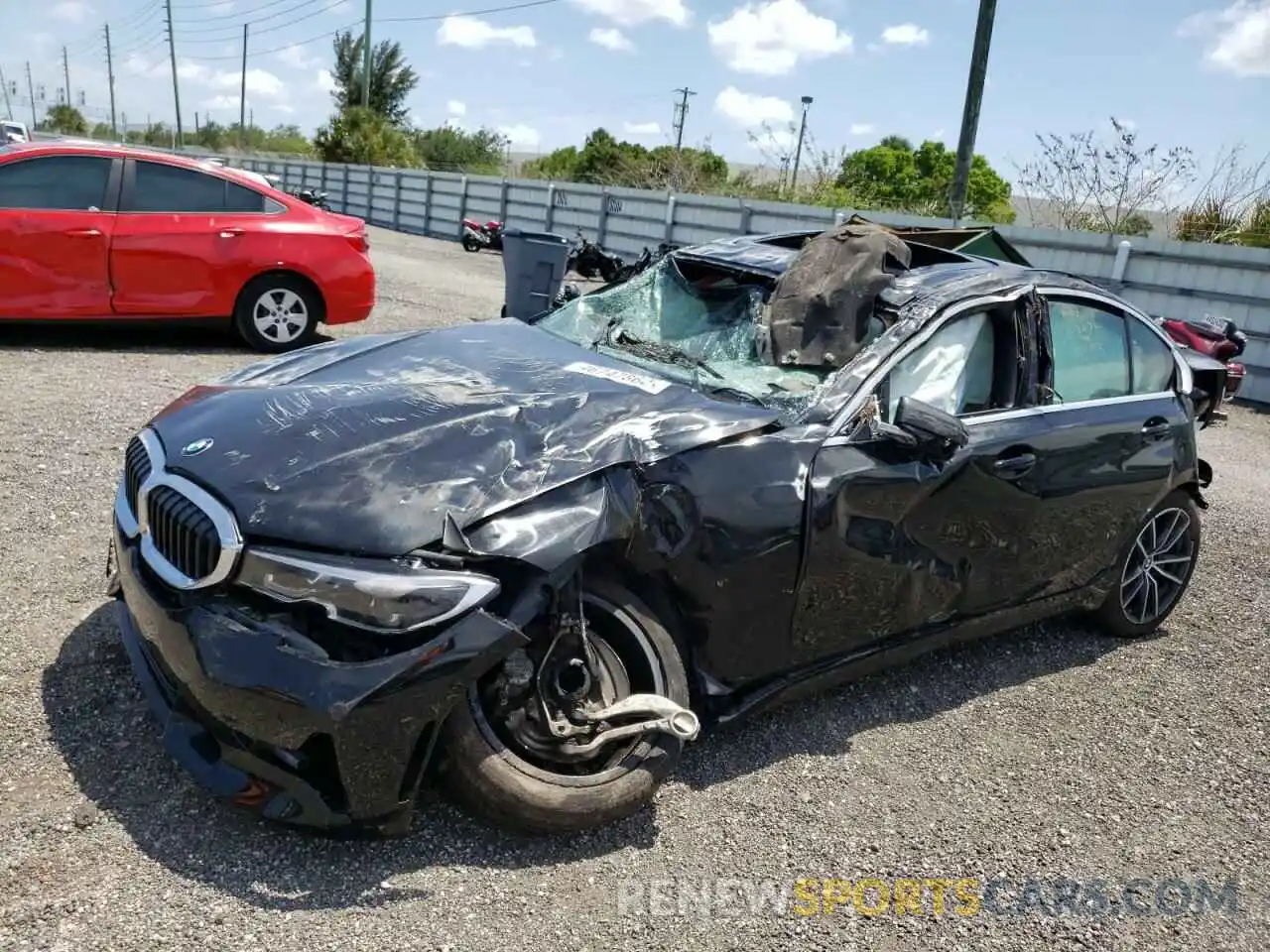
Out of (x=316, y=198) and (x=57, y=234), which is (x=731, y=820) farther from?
(x=316, y=198)

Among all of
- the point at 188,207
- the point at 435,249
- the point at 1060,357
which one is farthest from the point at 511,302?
the point at 435,249

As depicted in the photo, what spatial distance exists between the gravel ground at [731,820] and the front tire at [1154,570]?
128 millimetres

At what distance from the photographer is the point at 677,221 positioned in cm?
1994

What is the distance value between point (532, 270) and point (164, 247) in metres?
3.35

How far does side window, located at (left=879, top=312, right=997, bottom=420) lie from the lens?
11.5 ft

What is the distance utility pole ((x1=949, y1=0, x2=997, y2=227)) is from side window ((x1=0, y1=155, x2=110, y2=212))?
11609mm

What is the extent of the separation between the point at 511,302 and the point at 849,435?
7.28 m

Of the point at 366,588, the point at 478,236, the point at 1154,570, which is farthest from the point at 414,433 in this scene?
the point at 478,236

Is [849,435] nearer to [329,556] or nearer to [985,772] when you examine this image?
[985,772]

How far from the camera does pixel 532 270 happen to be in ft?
32.7

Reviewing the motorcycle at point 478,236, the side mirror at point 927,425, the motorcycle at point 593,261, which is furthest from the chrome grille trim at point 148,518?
the motorcycle at point 478,236

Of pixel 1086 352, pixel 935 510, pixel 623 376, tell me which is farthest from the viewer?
pixel 1086 352

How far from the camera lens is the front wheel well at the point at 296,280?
27.3 feet

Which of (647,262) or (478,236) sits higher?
(647,262)
